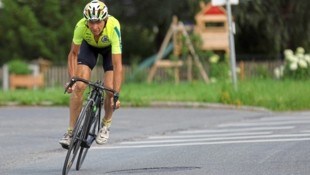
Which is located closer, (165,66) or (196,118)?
(196,118)

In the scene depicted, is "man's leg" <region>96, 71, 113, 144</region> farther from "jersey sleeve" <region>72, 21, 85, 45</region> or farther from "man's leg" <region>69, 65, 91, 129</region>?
"jersey sleeve" <region>72, 21, 85, 45</region>

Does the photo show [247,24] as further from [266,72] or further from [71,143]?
[71,143]

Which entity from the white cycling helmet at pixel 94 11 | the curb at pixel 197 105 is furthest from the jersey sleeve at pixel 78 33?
the curb at pixel 197 105

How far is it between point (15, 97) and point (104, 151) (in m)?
13.0

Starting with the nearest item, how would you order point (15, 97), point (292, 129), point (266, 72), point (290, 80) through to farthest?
1. point (292, 129)
2. point (15, 97)
3. point (290, 80)
4. point (266, 72)

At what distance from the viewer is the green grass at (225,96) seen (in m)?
25.0

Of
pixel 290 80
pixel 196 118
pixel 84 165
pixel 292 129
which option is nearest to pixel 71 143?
pixel 84 165

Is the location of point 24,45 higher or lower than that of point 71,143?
higher

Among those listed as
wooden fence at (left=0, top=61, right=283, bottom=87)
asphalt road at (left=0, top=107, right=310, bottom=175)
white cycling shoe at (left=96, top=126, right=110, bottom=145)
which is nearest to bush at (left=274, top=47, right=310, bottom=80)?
wooden fence at (left=0, top=61, right=283, bottom=87)

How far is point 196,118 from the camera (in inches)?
864

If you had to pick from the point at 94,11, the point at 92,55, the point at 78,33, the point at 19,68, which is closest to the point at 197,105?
the point at 92,55

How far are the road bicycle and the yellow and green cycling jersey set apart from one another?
0.50 metres

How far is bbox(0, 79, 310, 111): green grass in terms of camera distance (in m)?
25.0

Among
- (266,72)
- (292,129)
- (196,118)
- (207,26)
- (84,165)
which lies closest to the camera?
(84,165)
